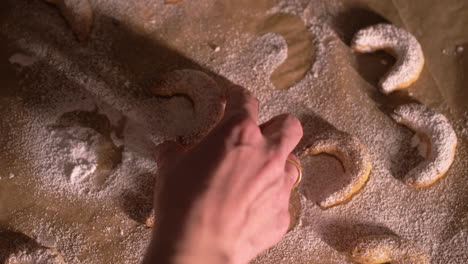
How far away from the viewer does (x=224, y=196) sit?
109 centimetres

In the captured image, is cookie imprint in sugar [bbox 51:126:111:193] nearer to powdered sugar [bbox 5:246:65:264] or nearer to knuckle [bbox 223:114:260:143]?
powdered sugar [bbox 5:246:65:264]

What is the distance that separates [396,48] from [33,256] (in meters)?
1.38

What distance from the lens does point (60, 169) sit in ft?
5.02

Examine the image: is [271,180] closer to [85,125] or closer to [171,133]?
[171,133]

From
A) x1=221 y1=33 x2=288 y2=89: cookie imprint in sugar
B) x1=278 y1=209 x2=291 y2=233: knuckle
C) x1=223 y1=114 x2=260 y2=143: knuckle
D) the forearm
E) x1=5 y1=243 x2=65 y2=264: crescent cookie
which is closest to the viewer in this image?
the forearm

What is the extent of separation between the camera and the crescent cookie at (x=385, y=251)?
1.47 metres

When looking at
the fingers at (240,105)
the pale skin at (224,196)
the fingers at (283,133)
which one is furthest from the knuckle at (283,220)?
the fingers at (240,105)

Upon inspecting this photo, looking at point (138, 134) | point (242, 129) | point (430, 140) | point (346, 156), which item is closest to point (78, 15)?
point (138, 134)

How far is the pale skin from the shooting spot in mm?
1062

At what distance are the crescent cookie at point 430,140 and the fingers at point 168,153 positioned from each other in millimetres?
770

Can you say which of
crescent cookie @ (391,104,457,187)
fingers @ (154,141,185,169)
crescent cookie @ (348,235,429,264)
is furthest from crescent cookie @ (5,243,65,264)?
crescent cookie @ (391,104,457,187)

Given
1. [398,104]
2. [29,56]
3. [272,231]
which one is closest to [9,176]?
[29,56]

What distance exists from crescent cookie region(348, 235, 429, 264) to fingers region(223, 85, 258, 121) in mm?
575

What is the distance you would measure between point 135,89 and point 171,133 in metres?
0.20
